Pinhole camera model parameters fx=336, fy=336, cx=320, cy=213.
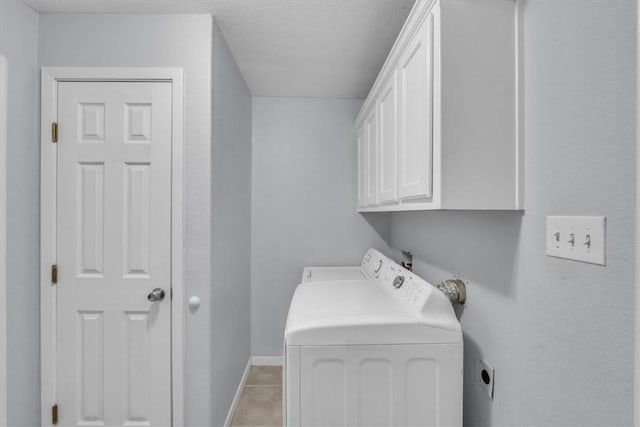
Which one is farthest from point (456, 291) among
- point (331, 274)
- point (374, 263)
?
point (331, 274)

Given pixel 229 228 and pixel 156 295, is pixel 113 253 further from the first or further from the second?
pixel 229 228

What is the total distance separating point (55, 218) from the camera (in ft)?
5.68

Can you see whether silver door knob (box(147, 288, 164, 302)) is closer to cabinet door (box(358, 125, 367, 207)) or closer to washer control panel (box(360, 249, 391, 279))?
washer control panel (box(360, 249, 391, 279))

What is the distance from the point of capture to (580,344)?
844 mm

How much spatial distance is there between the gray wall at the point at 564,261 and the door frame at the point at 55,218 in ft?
4.72

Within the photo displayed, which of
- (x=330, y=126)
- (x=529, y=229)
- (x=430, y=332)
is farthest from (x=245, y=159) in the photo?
(x=529, y=229)

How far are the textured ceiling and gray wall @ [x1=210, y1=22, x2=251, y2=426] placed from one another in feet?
0.47

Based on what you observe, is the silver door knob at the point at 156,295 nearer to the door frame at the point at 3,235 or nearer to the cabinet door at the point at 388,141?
the door frame at the point at 3,235

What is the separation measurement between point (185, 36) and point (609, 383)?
211cm

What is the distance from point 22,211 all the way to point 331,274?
6.18ft

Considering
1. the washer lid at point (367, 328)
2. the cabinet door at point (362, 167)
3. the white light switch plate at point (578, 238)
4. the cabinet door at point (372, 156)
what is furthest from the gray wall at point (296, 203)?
the white light switch plate at point (578, 238)

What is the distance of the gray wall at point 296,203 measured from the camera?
300 centimetres

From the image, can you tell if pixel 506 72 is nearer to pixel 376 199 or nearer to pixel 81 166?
pixel 376 199

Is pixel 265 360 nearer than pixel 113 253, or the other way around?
pixel 113 253
